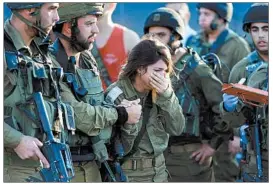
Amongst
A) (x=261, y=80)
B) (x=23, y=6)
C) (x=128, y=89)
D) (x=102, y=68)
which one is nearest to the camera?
(x=23, y=6)

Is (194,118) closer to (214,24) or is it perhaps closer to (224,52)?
(224,52)

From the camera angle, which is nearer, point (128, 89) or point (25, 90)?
point (25, 90)

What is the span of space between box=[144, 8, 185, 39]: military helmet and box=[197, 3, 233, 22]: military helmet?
1491 mm

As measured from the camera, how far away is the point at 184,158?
918cm

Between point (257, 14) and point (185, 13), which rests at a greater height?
point (185, 13)

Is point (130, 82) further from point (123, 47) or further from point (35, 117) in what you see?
point (123, 47)

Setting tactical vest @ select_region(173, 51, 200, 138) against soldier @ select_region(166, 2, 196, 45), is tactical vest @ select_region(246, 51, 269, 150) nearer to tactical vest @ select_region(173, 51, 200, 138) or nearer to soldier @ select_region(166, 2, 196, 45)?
tactical vest @ select_region(173, 51, 200, 138)

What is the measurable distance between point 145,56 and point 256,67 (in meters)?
1.24

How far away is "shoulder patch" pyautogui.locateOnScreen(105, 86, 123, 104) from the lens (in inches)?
300

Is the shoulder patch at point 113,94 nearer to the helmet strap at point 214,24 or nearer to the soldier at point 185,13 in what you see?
the soldier at point 185,13

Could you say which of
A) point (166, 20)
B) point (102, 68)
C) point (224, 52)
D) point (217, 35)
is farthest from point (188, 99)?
point (217, 35)

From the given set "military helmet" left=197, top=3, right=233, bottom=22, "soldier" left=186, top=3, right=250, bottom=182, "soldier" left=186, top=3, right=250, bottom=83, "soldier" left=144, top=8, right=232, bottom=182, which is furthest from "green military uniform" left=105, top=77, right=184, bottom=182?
"military helmet" left=197, top=3, right=233, bottom=22

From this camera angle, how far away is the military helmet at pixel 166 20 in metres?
9.23

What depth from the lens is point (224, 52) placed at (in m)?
10.5
